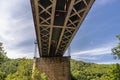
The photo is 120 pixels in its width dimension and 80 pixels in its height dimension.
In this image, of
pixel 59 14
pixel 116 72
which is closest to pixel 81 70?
pixel 116 72

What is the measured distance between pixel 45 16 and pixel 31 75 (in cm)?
901

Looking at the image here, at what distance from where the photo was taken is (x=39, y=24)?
27188 mm

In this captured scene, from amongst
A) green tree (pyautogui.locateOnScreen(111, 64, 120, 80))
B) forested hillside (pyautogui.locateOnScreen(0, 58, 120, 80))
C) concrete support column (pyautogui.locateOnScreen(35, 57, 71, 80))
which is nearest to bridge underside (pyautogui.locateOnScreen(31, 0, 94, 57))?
green tree (pyautogui.locateOnScreen(111, 64, 120, 80))

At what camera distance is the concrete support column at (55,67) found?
171 feet

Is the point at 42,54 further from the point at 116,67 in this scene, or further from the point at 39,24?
the point at 39,24

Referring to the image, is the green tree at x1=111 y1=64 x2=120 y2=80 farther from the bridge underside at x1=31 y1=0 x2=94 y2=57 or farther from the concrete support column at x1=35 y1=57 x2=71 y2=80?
the bridge underside at x1=31 y1=0 x2=94 y2=57

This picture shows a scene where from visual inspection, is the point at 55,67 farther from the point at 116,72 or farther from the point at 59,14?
the point at 59,14

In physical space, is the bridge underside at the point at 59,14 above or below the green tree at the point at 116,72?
above

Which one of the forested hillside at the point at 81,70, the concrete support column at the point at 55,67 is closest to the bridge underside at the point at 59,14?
the concrete support column at the point at 55,67

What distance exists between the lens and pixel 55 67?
171ft

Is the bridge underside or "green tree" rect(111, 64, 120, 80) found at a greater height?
the bridge underside

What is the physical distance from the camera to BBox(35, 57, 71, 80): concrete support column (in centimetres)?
5197

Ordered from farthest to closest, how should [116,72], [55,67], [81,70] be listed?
1. [81,70]
2. [55,67]
3. [116,72]

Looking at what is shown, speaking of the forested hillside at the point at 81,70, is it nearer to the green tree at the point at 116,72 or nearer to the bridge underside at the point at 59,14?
the green tree at the point at 116,72
